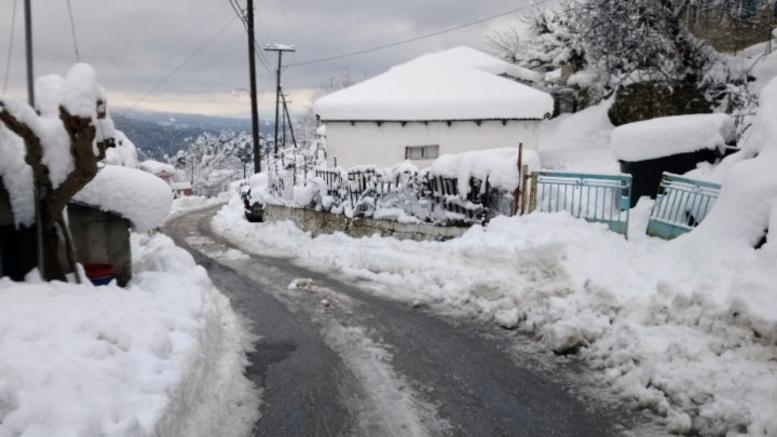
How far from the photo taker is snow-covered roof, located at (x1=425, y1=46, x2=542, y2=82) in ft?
84.0

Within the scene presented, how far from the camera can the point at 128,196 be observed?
7.03m

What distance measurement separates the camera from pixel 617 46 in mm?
17703

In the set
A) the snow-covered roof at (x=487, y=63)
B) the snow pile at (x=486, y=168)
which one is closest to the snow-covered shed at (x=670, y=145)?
the snow pile at (x=486, y=168)

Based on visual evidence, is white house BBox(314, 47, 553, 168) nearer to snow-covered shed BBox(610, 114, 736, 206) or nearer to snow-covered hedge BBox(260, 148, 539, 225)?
snow-covered hedge BBox(260, 148, 539, 225)

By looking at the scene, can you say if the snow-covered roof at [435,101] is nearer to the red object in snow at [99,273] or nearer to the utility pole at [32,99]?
the red object in snow at [99,273]

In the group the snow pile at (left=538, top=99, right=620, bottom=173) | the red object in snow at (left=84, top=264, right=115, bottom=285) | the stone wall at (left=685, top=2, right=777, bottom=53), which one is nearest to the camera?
the red object in snow at (left=84, top=264, right=115, bottom=285)

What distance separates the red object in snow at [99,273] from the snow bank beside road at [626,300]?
14.3ft

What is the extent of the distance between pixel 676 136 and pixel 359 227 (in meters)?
7.85

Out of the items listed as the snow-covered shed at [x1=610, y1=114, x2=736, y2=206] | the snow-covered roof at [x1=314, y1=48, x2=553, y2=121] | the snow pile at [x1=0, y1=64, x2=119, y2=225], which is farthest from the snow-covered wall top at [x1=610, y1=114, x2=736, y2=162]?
the snow pile at [x1=0, y1=64, x2=119, y2=225]

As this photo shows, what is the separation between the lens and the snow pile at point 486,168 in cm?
1191

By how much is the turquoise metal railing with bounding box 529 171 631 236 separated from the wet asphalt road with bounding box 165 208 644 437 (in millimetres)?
4824

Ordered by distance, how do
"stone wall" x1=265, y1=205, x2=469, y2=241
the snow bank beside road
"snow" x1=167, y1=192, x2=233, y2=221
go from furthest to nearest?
"snow" x1=167, y1=192, x2=233, y2=221 < "stone wall" x1=265, y1=205, x2=469, y2=241 < the snow bank beside road

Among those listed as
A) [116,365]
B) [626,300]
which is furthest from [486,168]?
[116,365]

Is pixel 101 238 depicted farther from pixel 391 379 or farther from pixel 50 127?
pixel 391 379
